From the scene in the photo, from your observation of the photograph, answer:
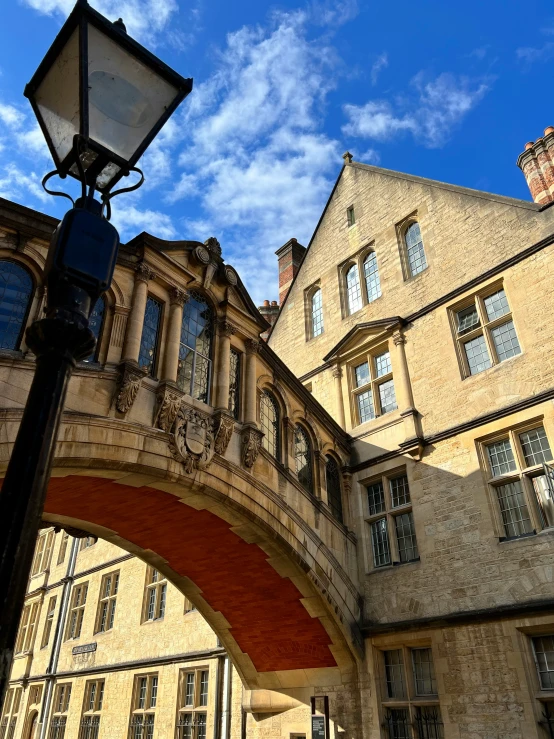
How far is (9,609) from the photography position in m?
1.74

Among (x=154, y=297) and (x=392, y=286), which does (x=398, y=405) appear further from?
(x=154, y=297)

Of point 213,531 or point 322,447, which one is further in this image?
point 322,447

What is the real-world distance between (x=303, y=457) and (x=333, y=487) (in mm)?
1129

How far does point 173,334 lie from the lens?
27.1 feet

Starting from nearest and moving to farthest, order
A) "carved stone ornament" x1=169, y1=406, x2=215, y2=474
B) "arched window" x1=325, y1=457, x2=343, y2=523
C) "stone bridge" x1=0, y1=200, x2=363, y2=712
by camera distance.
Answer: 1. "stone bridge" x1=0, y1=200, x2=363, y2=712
2. "carved stone ornament" x1=169, y1=406, x2=215, y2=474
3. "arched window" x1=325, y1=457, x2=343, y2=523

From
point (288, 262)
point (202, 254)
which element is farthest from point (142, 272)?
point (288, 262)

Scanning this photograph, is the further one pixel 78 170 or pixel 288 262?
pixel 288 262

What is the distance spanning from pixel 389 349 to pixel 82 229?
1044 centimetres

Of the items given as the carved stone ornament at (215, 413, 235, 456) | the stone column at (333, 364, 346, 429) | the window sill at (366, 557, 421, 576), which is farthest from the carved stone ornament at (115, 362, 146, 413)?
the stone column at (333, 364, 346, 429)

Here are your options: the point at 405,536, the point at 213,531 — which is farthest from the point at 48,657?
the point at 405,536

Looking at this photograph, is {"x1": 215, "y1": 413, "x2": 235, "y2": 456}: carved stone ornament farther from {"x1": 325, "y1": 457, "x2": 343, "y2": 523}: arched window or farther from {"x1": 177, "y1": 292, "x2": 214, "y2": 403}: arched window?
{"x1": 325, "y1": 457, "x2": 343, "y2": 523}: arched window

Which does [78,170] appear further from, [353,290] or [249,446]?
[353,290]

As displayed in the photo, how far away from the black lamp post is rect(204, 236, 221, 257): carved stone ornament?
21.9 feet

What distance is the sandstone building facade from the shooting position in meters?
7.75
